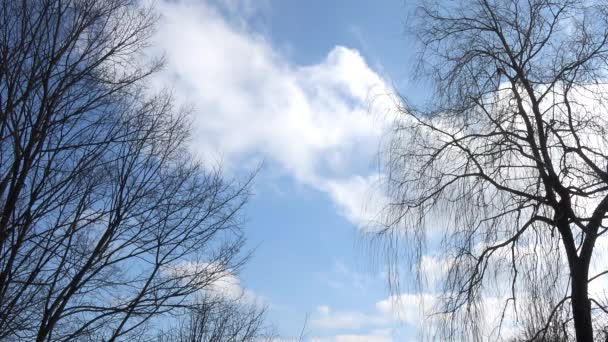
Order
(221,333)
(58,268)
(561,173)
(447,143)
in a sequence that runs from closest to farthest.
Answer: (58,268) → (561,173) → (447,143) → (221,333)

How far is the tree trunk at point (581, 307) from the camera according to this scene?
6121mm

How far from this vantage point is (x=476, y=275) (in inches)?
258

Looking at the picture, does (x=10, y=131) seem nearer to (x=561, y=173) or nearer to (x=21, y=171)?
(x=21, y=171)

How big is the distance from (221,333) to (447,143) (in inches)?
434

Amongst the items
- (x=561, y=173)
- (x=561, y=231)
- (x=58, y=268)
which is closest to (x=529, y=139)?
(x=561, y=173)

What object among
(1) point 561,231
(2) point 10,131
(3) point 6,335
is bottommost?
(3) point 6,335

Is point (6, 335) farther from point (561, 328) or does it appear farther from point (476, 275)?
point (561, 328)

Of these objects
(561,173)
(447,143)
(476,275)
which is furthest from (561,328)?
(447,143)

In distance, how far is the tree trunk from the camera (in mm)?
6121

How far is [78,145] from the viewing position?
6.30 meters

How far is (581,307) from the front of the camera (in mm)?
Answer: 6117

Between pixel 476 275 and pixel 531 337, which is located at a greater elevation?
pixel 476 275

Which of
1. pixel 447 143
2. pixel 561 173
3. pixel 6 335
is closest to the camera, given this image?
pixel 6 335

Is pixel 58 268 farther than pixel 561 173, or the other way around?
pixel 561 173
